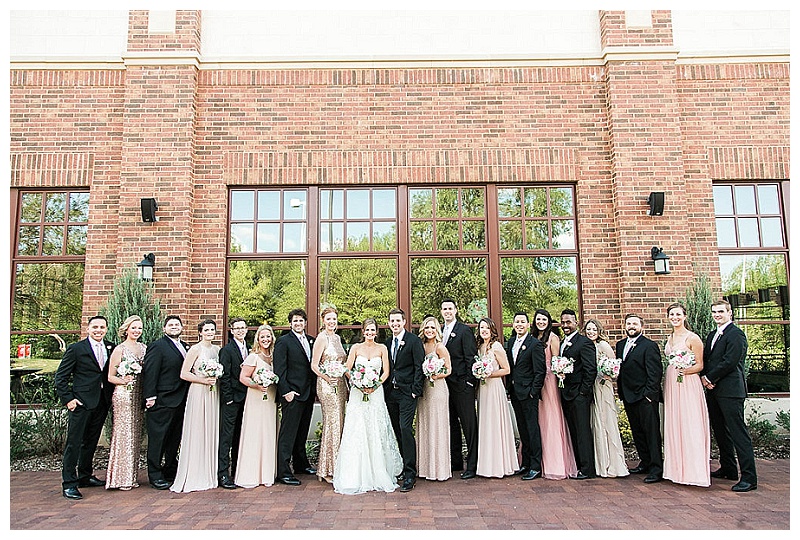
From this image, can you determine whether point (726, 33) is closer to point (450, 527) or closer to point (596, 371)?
point (596, 371)

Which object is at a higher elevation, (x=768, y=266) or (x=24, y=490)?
(x=768, y=266)

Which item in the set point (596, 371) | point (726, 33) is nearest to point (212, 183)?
point (596, 371)

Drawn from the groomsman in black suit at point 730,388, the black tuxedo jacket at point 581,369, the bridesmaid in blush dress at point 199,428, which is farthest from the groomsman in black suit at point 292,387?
the groomsman in black suit at point 730,388

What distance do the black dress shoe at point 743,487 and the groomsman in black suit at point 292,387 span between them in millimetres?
4335

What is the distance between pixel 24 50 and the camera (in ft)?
29.2

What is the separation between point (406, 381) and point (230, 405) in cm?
188

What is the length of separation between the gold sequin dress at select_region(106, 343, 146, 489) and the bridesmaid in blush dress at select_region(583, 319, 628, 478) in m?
4.90

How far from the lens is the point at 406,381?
243 inches

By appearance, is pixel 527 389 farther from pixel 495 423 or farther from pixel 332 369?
pixel 332 369

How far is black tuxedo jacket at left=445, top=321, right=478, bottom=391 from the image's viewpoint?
6500 mm

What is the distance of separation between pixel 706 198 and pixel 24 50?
407 inches

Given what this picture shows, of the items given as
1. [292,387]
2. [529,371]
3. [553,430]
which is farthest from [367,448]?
[553,430]

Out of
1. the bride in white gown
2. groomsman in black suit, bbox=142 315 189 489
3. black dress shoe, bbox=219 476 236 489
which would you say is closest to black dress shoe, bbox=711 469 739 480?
the bride in white gown

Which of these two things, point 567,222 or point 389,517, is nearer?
point 389,517
